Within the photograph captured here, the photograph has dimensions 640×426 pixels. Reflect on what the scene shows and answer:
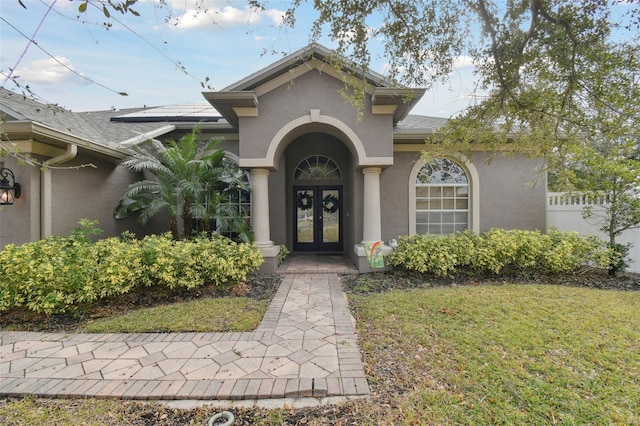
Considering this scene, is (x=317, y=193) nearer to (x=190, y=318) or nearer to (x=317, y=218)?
(x=317, y=218)

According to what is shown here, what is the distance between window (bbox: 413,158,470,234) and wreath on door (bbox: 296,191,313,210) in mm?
3695

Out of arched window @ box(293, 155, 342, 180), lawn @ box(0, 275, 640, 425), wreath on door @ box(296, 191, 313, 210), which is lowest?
lawn @ box(0, 275, 640, 425)

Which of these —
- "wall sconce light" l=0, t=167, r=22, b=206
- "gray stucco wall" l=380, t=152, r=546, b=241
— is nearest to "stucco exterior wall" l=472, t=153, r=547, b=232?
"gray stucco wall" l=380, t=152, r=546, b=241

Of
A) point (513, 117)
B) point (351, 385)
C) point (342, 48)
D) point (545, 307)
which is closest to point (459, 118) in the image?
point (513, 117)

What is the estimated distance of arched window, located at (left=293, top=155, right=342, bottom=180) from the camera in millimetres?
10531

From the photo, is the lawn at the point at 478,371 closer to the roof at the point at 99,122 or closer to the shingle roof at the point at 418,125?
the roof at the point at 99,122

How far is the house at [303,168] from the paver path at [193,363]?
11.9ft

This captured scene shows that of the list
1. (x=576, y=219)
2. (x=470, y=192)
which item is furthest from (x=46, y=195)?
(x=576, y=219)

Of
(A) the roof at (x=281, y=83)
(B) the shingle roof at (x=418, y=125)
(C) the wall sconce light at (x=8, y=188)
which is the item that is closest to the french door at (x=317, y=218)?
(B) the shingle roof at (x=418, y=125)

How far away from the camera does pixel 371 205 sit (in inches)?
313

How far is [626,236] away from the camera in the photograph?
7.77 m

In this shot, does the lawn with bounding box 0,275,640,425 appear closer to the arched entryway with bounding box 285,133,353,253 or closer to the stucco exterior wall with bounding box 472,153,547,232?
the stucco exterior wall with bounding box 472,153,547,232

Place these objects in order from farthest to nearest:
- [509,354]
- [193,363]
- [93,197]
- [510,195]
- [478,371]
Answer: [510,195] < [93,197] < [509,354] < [193,363] < [478,371]

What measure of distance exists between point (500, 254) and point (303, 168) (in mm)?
6504
